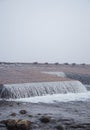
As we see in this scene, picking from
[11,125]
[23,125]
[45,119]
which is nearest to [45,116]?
[45,119]

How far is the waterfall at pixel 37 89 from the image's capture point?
41.0ft

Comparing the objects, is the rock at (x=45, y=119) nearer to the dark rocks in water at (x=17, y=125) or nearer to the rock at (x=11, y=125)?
the dark rocks in water at (x=17, y=125)

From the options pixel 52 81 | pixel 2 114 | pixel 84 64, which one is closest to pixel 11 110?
pixel 2 114

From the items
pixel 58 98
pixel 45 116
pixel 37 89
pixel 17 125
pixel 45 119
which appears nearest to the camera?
pixel 17 125

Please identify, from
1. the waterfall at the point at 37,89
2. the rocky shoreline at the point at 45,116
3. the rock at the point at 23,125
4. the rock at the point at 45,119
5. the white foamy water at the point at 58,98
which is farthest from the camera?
the waterfall at the point at 37,89

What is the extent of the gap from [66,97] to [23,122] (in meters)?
5.73

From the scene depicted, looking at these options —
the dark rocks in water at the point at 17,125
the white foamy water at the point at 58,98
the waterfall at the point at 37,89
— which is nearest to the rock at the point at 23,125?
the dark rocks in water at the point at 17,125

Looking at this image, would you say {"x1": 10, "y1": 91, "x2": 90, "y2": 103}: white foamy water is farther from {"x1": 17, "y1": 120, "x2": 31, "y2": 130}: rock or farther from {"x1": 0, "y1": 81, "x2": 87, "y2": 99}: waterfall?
{"x1": 17, "y1": 120, "x2": 31, "y2": 130}: rock

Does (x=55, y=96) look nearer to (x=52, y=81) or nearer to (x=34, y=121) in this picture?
(x=52, y=81)

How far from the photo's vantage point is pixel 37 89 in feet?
44.2

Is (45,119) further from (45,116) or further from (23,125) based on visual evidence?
(23,125)

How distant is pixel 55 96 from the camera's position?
43.5 ft

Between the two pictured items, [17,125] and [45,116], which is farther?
[45,116]

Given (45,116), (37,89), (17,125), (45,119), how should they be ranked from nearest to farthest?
(17,125) < (45,119) < (45,116) < (37,89)
